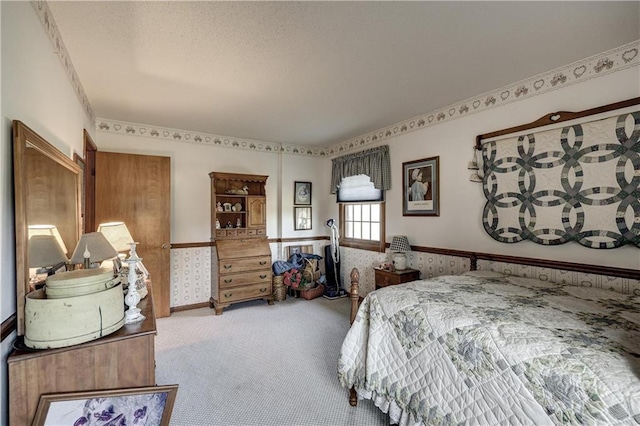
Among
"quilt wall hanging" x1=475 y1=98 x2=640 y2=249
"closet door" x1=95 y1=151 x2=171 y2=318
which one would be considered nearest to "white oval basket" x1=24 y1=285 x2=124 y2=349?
"closet door" x1=95 y1=151 x2=171 y2=318

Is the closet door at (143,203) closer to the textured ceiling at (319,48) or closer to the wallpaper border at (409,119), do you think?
the wallpaper border at (409,119)

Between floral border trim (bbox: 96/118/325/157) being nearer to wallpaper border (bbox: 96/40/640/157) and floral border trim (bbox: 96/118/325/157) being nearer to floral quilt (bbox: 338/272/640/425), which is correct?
wallpaper border (bbox: 96/40/640/157)

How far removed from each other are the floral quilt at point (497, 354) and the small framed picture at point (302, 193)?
295 centimetres

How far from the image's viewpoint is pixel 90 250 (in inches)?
64.7

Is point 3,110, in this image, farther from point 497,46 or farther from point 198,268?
point 198,268

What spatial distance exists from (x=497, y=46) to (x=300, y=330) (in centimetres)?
306

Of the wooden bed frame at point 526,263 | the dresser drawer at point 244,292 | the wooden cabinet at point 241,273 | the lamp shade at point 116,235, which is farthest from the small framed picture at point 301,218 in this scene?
the lamp shade at point 116,235

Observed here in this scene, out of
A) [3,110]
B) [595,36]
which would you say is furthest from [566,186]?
[3,110]

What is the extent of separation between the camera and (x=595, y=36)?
182 centimetres

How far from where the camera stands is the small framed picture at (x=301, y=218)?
476 cm

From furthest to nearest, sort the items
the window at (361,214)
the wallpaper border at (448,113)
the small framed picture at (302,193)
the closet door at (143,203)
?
the small framed picture at (302,193)
the window at (361,214)
the closet door at (143,203)
the wallpaper border at (448,113)

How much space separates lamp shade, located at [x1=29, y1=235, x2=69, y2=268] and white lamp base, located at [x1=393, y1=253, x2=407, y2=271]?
9.47ft

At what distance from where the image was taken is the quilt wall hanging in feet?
6.32

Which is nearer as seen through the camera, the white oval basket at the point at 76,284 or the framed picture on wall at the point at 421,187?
the white oval basket at the point at 76,284
